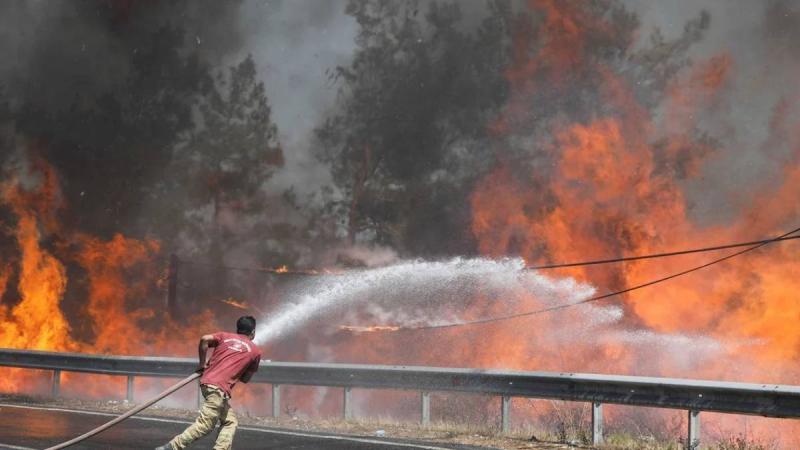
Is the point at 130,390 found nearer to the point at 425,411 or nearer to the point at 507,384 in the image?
the point at 425,411

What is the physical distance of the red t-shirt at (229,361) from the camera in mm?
8359

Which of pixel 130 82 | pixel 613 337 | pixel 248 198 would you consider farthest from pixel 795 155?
pixel 130 82

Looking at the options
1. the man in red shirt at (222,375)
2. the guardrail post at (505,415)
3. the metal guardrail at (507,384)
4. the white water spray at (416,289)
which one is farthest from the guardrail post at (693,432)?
the white water spray at (416,289)

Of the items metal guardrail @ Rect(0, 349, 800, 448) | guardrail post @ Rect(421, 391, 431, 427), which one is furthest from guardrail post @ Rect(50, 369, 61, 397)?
guardrail post @ Rect(421, 391, 431, 427)

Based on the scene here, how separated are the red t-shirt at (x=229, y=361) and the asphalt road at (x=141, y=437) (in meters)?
2.08

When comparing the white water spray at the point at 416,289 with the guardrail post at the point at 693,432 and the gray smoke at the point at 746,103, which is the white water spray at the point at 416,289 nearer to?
the gray smoke at the point at 746,103

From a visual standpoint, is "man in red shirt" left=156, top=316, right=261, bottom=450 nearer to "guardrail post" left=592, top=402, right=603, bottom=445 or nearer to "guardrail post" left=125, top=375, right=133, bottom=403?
"guardrail post" left=592, top=402, right=603, bottom=445

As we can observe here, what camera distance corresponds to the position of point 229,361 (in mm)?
8406

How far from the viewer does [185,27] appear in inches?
1256

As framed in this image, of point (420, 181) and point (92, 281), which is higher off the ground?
point (420, 181)

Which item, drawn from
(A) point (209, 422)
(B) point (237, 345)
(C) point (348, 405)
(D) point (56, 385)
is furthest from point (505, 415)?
(D) point (56, 385)

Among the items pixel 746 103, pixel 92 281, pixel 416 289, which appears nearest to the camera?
pixel 746 103

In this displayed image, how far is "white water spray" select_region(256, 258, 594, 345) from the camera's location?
26188mm

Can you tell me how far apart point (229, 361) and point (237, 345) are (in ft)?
0.50
